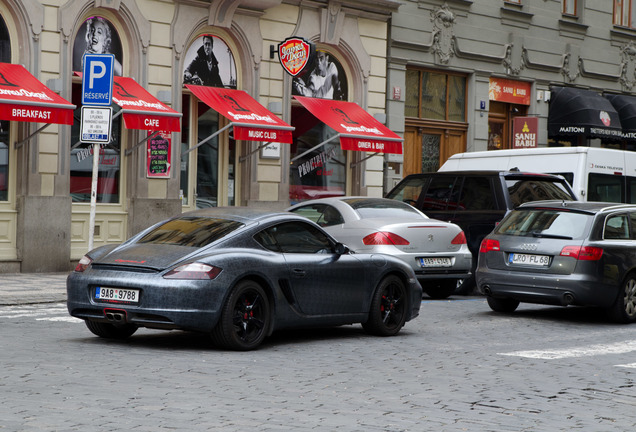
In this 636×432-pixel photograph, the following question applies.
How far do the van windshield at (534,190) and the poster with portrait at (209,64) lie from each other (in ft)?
23.9

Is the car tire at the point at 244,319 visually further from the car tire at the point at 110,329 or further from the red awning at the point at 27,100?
the red awning at the point at 27,100

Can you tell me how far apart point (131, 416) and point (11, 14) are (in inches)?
527

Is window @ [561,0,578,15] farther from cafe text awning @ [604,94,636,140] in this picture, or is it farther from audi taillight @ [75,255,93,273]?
audi taillight @ [75,255,93,273]

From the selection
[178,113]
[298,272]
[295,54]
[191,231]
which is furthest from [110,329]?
[295,54]

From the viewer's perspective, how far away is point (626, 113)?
31000mm

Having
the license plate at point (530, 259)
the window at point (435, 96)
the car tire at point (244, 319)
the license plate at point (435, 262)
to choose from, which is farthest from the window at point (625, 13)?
the car tire at point (244, 319)

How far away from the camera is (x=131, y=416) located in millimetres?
6504

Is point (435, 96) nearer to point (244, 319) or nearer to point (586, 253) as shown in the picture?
point (586, 253)

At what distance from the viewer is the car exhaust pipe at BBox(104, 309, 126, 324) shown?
9430 millimetres

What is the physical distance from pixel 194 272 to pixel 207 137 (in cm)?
1273

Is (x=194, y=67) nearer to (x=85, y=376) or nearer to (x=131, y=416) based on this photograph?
(x=85, y=376)

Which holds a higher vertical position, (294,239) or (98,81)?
(98,81)

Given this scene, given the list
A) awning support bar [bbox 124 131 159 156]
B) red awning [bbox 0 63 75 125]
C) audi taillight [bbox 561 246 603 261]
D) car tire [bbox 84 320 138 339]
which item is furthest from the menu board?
car tire [bbox 84 320 138 339]

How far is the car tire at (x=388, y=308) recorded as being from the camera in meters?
11.1
